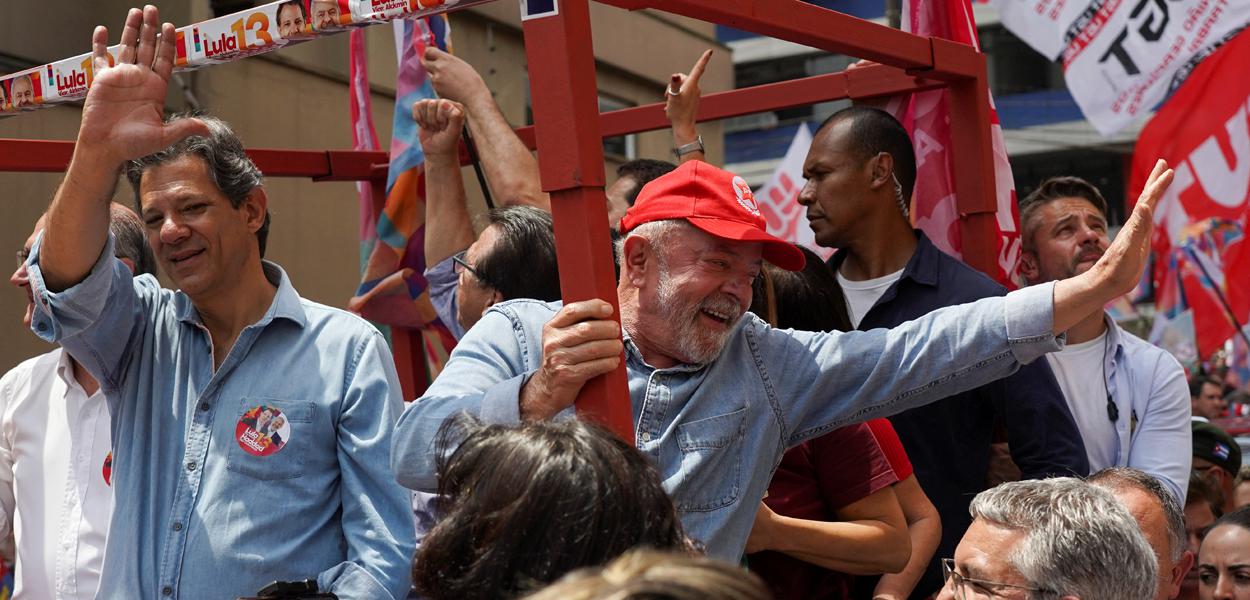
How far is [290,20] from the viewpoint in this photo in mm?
2732

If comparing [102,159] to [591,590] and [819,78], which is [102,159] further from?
[819,78]

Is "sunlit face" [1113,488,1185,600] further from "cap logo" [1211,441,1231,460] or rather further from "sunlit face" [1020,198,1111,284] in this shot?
"cap logo" [1211,441,1231,460]

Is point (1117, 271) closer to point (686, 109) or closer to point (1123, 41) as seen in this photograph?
point (686, 109)

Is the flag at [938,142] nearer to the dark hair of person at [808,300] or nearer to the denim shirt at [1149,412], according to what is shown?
the denim shirt at [1149,412]

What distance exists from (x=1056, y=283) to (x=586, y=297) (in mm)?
876

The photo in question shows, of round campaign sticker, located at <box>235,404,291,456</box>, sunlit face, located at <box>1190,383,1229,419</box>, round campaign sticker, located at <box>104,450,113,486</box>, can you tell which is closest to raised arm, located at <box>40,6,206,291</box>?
round campaign sticker, located at <box>235,404,291,456</box>

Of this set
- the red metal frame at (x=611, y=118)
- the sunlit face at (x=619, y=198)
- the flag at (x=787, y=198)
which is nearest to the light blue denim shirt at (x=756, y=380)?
the red metal frame at (x=611, y=118)

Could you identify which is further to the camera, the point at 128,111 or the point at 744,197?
the point at 744,197

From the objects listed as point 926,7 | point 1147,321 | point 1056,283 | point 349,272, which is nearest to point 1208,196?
point 926,7

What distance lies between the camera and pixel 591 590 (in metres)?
1.13

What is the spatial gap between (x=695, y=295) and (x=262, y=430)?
873 mm

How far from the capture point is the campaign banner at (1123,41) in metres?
6.13

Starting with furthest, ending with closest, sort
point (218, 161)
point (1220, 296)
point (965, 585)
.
Result: 1. point (1220, 296)
2. point (218, 161)
3. point (965, 585)

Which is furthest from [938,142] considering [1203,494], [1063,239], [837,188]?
[1203,494]
